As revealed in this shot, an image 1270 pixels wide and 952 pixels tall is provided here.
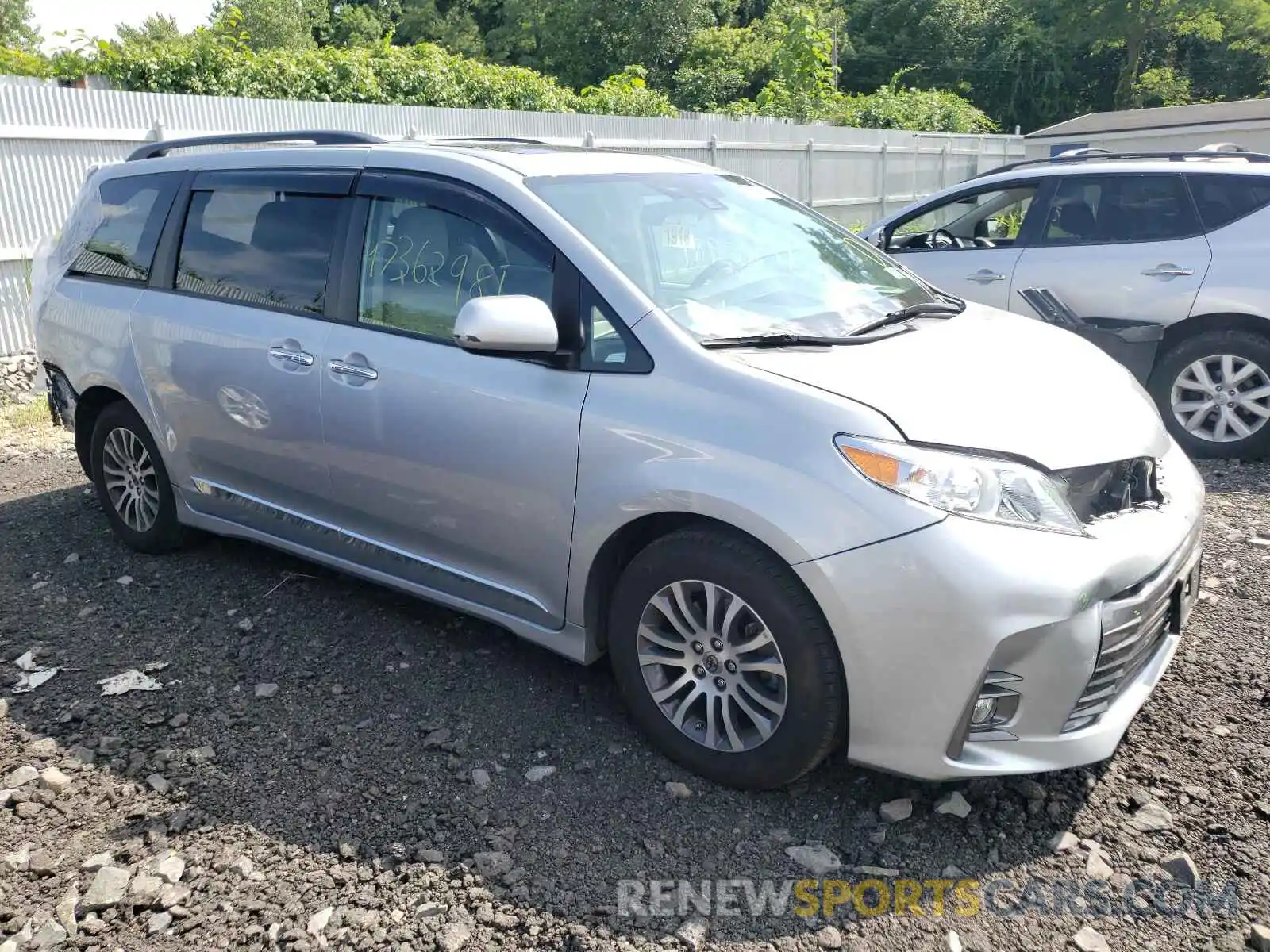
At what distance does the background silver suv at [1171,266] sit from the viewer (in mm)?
5902

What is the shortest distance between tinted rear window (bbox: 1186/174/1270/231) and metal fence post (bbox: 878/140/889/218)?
45.6 feet

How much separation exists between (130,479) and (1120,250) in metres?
5.65

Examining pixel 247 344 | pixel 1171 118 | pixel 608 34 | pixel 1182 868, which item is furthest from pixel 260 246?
pixel 608 34

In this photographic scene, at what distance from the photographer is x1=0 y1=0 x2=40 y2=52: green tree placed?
44.6 metres

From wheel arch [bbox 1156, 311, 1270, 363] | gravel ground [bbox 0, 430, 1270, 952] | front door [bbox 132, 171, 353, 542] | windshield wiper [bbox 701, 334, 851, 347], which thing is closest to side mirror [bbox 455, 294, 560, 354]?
windshield wiper [bbox 701, 334, 851, 347]

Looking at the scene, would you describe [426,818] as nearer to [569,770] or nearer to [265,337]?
[569,770]

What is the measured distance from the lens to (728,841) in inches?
110

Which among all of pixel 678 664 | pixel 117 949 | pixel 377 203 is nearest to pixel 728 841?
pixel 678 664

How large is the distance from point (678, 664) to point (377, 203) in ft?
6.47

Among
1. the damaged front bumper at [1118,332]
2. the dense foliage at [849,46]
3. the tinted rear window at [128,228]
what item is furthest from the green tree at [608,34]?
the tinted rear window at [128,228]

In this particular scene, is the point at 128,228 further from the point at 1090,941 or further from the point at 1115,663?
the point at 1090,941

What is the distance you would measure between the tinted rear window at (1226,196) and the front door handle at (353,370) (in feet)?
16.5

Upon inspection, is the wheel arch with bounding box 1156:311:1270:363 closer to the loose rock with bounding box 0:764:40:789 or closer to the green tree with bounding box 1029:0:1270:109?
the loose rock with bounding box 0:764:40:789

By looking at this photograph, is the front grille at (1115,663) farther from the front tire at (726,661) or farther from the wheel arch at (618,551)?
the wheel arch at (618,551)
